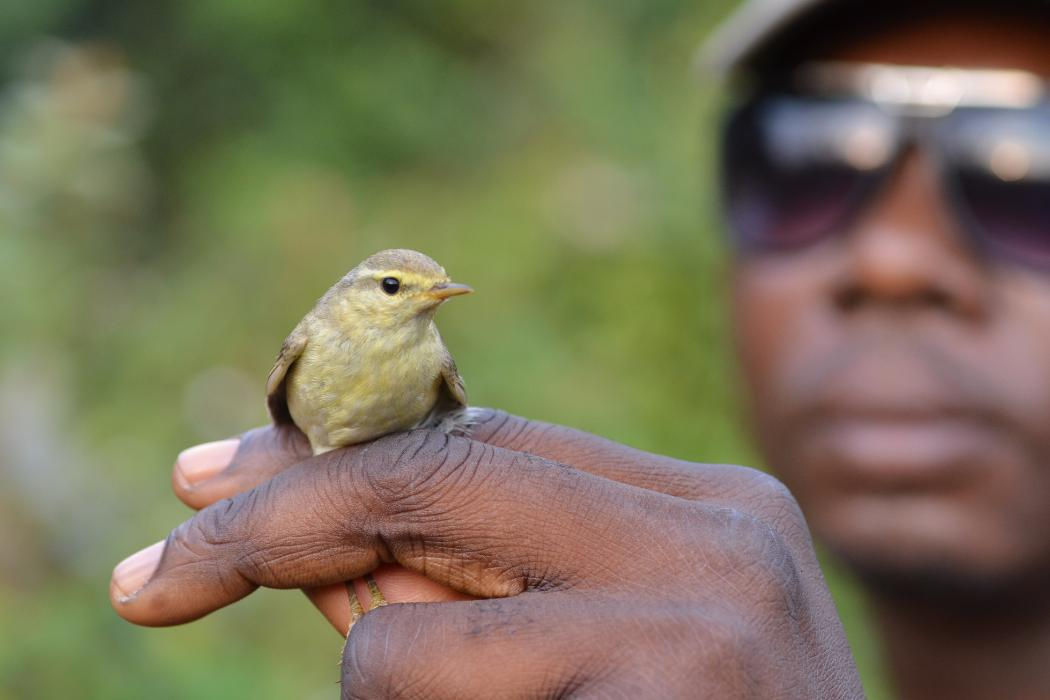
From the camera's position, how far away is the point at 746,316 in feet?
16.6

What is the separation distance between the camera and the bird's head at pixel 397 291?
3.11 meters

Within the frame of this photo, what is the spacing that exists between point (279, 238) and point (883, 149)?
4.24m

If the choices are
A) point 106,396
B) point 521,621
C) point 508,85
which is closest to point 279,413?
point 521,621

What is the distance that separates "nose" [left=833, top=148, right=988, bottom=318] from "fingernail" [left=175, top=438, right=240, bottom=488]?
2.50 metres

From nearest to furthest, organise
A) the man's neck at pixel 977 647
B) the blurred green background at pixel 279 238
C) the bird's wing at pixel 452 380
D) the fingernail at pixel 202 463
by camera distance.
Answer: the fingernail at pixel 202 463
the bird's wing at pixel 452 380
the blurred green background at pixel 279 238
the man's neck at pixel 977 647

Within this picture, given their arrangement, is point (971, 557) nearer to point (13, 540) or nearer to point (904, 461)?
point (904, 461)

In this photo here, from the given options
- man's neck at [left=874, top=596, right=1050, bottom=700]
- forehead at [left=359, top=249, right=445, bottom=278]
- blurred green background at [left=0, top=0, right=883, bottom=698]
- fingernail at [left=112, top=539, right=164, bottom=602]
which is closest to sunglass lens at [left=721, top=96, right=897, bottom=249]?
blurred green background at [left=0, top=0, right=883, bottom=698]

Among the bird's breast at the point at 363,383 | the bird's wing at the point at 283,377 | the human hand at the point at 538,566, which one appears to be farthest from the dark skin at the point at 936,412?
the bird's wing at the point at 283,377

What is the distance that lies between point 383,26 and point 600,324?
11.5 feet

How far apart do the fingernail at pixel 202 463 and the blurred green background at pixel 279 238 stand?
3.95 ft

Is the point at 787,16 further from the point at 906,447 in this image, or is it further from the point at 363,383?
the point at 363,383

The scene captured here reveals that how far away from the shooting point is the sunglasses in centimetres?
430

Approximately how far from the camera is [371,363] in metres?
2.98

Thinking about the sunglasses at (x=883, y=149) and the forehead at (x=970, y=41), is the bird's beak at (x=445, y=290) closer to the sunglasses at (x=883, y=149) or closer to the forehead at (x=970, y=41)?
the sunglasses at (x=883, y=149)
